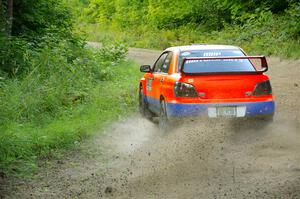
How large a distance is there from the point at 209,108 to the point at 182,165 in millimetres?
1665

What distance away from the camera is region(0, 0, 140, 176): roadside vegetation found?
29.7ft

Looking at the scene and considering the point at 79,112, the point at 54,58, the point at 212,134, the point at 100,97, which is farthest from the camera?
the point at 54,58

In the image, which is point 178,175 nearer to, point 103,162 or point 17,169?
point 103,162

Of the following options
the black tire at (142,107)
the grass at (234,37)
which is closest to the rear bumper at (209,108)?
the black tire at (142,107)

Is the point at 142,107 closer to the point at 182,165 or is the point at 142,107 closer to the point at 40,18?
the point at 182,165

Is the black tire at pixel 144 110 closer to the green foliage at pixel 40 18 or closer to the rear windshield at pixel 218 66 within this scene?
the rear windshield at pixel 218 66

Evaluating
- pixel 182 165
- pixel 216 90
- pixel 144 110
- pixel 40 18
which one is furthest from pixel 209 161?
pixel 40 18

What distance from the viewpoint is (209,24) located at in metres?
37.8

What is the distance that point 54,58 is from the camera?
14328 millimetres

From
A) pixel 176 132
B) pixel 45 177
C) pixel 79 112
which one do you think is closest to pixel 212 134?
pixel 176 132

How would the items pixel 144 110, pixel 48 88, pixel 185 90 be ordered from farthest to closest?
pixel 48 88, pixel 144 110, pixel 185 90

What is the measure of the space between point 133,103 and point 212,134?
4855 millimetres

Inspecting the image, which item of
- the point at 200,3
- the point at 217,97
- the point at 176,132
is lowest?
the point at 200,3

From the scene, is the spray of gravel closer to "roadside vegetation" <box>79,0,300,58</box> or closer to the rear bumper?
the rear bumper
